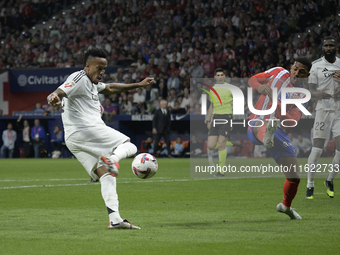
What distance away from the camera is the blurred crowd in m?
23.5

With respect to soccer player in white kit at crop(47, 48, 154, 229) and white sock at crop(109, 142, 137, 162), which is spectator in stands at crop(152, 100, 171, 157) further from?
white sock at crop(109, 142, 137, 162)

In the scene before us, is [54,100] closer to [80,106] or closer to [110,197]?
[80,106]

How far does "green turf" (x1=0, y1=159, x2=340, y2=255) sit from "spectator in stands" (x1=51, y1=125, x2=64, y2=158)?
11910 mm

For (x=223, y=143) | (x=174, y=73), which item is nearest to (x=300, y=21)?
(x=174, y=73)

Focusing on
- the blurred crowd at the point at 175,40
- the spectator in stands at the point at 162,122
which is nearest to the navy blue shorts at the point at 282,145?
the spectator in stands at the point at 162,122

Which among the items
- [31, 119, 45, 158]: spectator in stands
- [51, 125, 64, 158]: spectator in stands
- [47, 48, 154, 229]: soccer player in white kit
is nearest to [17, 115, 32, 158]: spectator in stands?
[31, 119, 45, 158]: spectator in stands

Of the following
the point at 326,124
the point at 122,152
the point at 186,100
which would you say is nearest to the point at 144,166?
the point at 122,152

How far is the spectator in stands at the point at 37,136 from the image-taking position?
2462cm

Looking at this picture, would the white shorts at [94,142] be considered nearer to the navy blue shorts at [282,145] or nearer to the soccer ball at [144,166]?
the soccer ball at [144,166]

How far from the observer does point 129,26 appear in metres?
29.3

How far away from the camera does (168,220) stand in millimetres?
6953

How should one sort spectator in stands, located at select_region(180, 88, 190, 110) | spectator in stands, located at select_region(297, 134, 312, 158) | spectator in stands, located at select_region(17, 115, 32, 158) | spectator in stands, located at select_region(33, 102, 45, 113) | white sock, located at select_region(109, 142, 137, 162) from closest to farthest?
white sock, located at select_region(109, 142, 137, 162)
spectator in stands, located at select_region(297, 134, 312, 158)
spectator in stands, located at select_region(180, 88, 190, 110)
spectator in stands, located at select_region(17, 115, 32, 158)
spectator in stands, located at select_region(33, 102, 45, 113)

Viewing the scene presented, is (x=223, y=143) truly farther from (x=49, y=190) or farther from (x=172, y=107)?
(x=172, y=107)

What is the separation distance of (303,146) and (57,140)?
1003 cm
